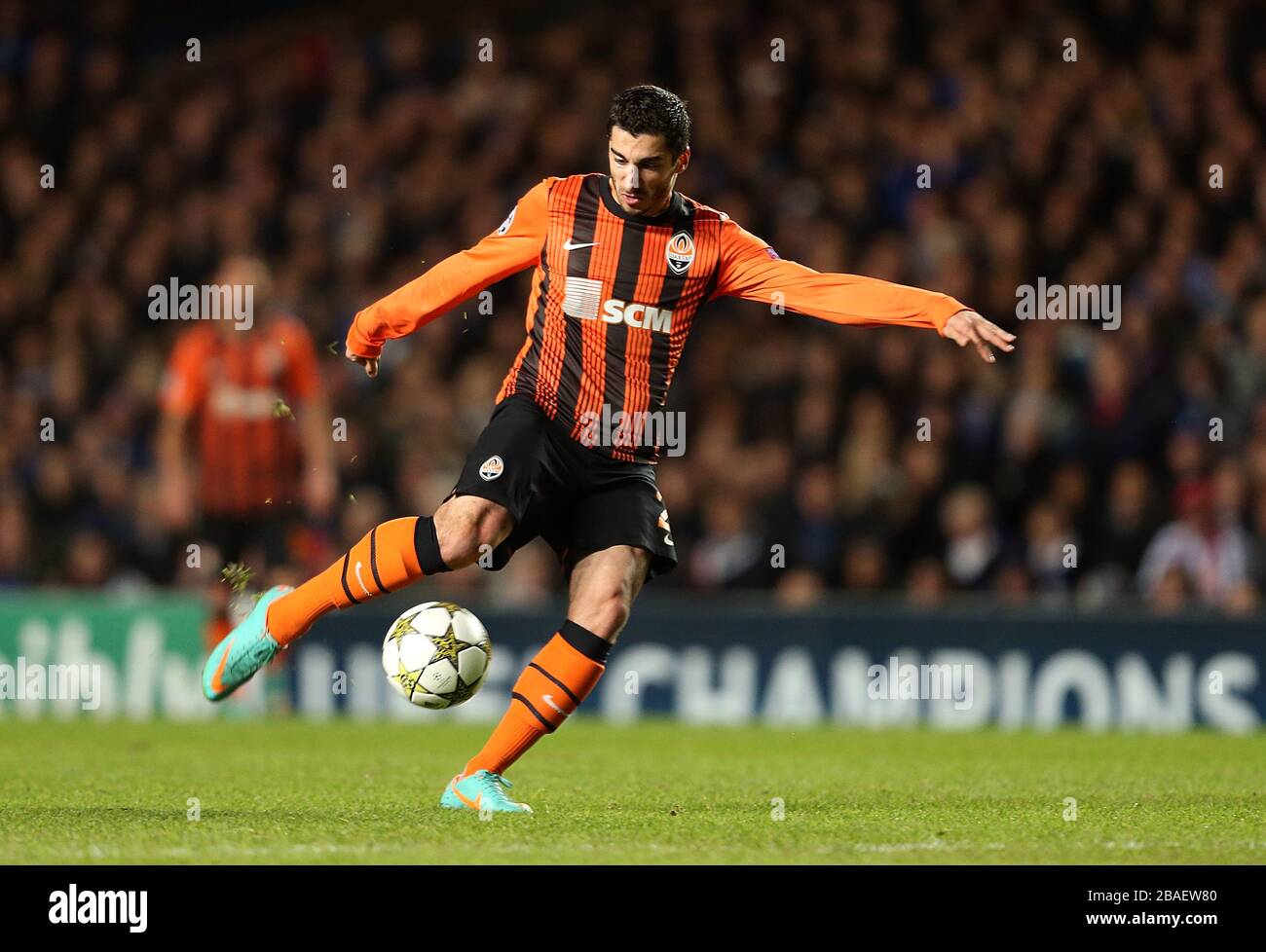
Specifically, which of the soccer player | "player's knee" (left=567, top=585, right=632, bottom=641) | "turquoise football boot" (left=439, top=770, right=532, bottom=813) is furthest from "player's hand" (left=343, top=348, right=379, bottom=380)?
"turquoise football boot" (left=439, top=770, right=532, bottom=813)

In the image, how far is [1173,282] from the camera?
482 inches

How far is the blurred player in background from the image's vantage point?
939 centimetres

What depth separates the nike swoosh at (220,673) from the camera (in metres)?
5.97

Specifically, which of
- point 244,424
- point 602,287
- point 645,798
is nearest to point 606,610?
point 645,798

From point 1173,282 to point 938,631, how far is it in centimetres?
303

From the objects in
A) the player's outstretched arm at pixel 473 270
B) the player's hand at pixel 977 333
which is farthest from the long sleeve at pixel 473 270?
the player's hand at pixel 977 333

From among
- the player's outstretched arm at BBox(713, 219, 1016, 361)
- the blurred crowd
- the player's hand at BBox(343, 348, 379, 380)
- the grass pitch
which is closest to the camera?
the grass pitch

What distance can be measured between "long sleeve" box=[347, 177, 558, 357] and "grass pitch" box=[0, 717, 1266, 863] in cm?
151

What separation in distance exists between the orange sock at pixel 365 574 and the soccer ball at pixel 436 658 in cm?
21

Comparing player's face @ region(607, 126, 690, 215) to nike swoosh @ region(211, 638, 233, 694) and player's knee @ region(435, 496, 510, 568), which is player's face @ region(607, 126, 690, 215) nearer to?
player's knee @ region(435, 496, 510, 568)

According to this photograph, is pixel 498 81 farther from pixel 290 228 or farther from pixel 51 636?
pixel 51 636

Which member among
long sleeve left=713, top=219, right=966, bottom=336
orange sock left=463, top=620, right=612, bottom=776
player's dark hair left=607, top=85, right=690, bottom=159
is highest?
player's dark hair left=607, top=85, right=690, bottom=159

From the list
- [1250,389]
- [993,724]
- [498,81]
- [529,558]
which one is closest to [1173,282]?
[1250,389]

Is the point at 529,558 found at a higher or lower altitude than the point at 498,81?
lower
